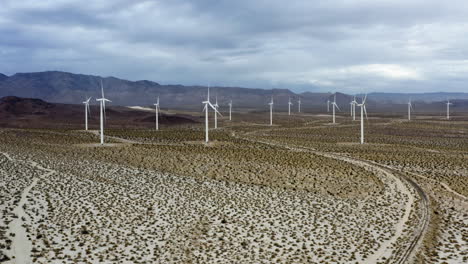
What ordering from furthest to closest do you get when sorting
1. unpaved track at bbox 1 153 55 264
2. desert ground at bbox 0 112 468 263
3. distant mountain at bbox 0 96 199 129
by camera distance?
distant mountain at bbox 0 96 199 129 < desert ground at bbox 0 112 468 263 < unpaved track at bbox 1 153 55 264

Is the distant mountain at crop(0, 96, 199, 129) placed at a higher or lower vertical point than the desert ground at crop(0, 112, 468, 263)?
higher

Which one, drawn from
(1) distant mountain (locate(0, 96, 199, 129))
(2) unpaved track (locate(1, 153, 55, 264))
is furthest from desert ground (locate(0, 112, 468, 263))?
(1) distant mountain (locate(0, 96, 199, 129))

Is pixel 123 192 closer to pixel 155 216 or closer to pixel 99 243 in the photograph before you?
pixel 155 216

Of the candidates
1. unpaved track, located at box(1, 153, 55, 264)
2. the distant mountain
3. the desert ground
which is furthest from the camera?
the distant mountain

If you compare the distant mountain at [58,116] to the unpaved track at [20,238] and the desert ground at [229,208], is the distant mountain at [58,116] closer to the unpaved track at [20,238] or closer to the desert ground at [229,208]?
the desert ground at [229,208]

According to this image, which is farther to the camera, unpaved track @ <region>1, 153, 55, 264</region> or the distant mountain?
the distant mountain

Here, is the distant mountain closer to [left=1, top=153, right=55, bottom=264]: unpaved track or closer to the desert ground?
the desert ground

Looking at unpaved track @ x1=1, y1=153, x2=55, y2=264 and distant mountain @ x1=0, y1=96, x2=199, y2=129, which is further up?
distant mountain @ x1=0, y1=96, x2=199, y2=129

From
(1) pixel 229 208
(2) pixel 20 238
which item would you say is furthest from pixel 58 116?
(2) pixel 20 238

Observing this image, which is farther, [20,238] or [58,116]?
[58,116]

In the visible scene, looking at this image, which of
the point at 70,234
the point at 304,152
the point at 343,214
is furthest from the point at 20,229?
the point at 304,152

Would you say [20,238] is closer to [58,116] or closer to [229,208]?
[229,208]
